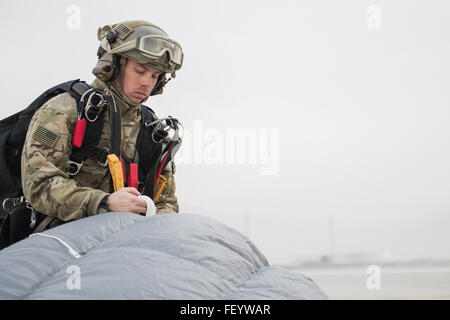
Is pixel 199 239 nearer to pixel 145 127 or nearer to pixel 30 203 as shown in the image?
pixel 30 203

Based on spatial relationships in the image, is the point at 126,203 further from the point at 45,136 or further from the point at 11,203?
the point at 11,203

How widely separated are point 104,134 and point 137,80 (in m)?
0.44

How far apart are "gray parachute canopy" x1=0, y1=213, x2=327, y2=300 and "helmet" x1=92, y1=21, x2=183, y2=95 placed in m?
1.71

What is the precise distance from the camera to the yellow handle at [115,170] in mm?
3217

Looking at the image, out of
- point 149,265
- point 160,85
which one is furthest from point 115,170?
point 149,265

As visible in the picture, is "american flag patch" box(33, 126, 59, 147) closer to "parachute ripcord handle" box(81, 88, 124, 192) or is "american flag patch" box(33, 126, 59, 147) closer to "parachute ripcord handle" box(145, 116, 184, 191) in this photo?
"parachute ripcord handle" box(81, 88, 124, 192)

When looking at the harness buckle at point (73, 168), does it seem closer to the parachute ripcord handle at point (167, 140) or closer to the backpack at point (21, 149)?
the backpack at point (21, 149)

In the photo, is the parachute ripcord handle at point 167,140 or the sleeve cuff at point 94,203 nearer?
the sleeve cuff at point 94,203

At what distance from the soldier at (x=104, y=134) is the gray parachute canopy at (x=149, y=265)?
0.84 m

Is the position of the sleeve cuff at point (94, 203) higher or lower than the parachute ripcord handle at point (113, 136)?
lower

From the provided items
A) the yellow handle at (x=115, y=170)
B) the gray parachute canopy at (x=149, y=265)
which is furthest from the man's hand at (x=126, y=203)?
the gray parachute canopy at (x=149, y=265)

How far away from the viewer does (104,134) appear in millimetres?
3338

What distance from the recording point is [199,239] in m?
1.78
